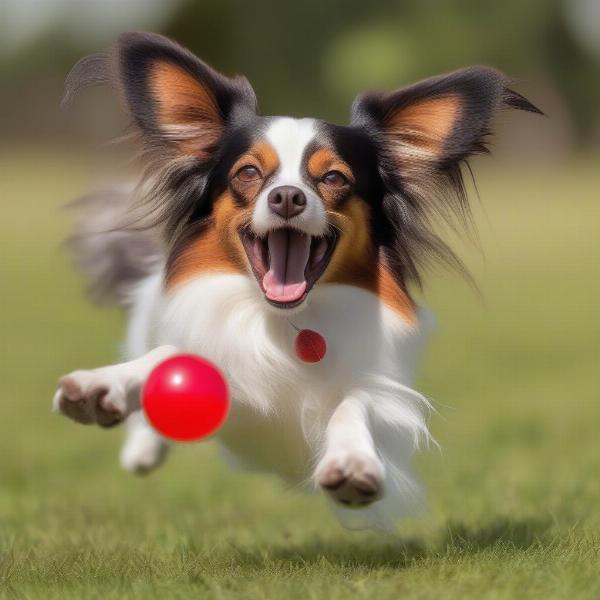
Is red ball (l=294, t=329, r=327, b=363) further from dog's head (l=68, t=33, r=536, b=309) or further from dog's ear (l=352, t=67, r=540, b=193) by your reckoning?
dog's ear (l=352, t=67, r=540, b=193)

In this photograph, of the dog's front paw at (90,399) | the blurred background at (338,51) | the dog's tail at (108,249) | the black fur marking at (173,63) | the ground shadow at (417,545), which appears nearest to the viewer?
the dog's front paw at (90,399)

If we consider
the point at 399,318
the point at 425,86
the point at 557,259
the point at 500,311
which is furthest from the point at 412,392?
the point at 557,259

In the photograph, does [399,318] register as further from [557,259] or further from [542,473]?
[557,259]

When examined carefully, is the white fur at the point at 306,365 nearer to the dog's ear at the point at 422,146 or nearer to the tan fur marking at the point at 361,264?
the tan fur marking at the point at 361,264

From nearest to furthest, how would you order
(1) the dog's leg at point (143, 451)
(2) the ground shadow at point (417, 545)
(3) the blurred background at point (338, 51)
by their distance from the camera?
(2) the ground shadow at point (417, 545) < (1) the dog's leg at point (143, 451) < (3) the blurred background at point (338, 51)

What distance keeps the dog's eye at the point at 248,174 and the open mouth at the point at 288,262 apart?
0.18 meters

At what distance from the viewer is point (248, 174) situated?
4.34m

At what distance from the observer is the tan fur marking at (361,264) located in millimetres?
4340

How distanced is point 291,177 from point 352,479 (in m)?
1.07

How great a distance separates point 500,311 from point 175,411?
1188 centimetres

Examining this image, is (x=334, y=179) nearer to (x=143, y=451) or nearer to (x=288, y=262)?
(x=288, y=262)

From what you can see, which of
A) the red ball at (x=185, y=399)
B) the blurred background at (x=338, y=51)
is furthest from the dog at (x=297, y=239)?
the blurred background at (x=338, y=51)

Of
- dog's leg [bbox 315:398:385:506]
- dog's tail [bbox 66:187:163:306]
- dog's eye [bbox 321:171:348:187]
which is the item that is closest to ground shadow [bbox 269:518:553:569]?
dog's leg [bbox 315:398:385:506]

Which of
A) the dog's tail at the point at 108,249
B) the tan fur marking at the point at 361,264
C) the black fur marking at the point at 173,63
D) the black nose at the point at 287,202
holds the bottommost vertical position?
the dog's tail at the point at 108,249
